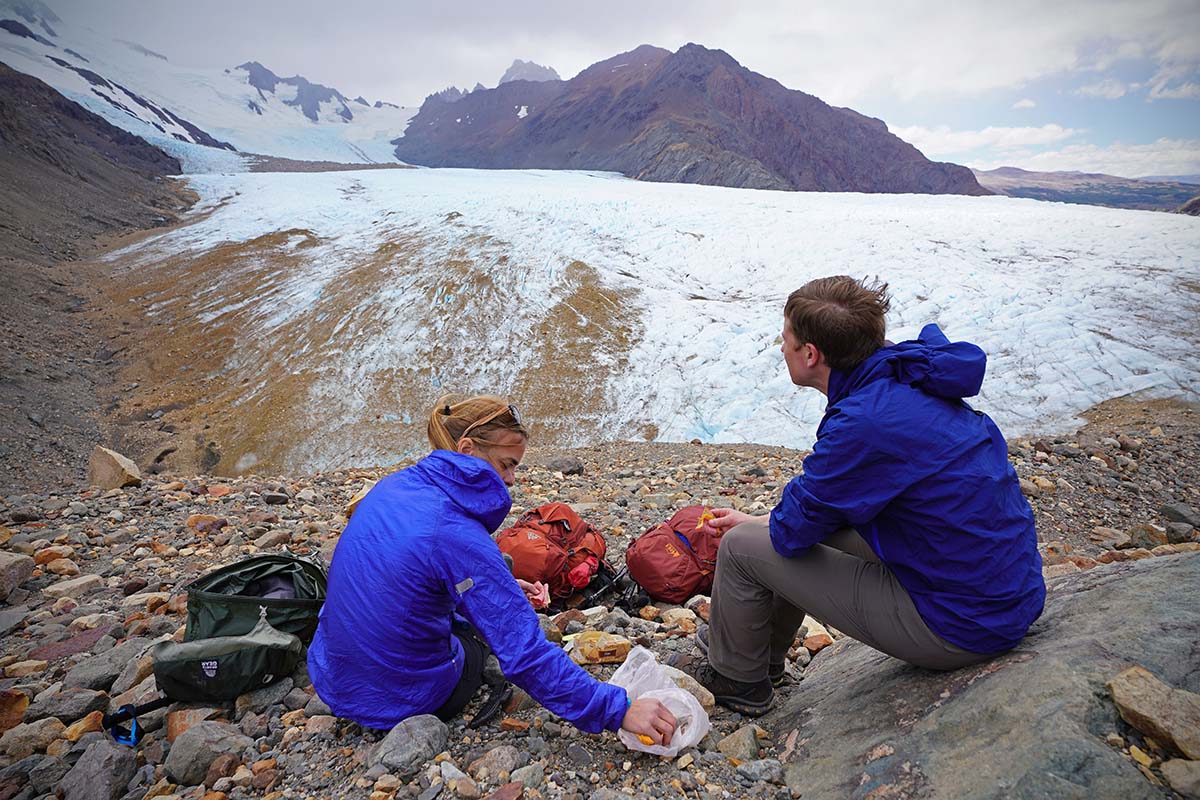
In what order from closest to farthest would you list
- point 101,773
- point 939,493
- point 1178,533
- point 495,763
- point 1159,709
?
point 1159,709 → point 939,493 → point 495,763 → point 101,773 → point 1178,533

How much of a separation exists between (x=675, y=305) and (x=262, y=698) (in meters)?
13.7

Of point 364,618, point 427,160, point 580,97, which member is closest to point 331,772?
point 364,618

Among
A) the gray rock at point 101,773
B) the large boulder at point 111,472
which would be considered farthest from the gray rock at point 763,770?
the large boulder at point 111,472

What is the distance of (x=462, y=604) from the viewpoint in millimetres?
2371

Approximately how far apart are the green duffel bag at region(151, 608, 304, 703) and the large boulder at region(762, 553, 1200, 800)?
261 cm

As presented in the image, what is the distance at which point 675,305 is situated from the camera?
1562 cm

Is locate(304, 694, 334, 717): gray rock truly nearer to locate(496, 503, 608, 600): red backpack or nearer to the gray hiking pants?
locate(496, 503, 608, 600): red backpack

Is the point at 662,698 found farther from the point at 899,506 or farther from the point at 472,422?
the point at 472,422

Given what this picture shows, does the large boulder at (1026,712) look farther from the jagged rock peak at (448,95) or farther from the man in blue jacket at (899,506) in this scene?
the jagged rock peak at (448,95)

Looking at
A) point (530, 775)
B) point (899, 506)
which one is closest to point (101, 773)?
point (530, 775)

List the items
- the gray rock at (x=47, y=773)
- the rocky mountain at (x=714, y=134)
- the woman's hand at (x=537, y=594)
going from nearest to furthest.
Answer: the gray rock at (x=47, y=773) → the woman's hand at (x=537, y=594) → the rocky mountain at (x=714, y=134)

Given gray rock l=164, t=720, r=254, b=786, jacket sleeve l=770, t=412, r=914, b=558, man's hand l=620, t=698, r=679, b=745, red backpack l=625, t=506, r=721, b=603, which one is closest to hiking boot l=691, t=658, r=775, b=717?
man's hand l=620, t=698, r=679, b=745

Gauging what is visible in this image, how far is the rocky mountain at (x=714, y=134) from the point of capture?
79.2 meters

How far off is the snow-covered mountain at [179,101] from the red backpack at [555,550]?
71900mm
